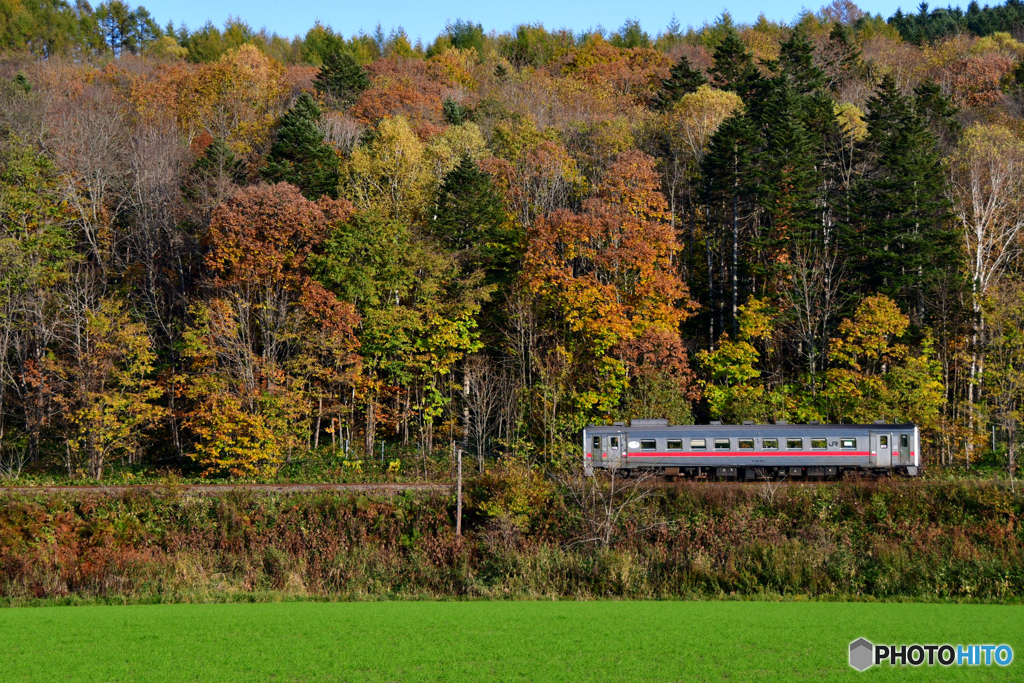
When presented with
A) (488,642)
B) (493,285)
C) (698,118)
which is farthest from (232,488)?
(698,118)

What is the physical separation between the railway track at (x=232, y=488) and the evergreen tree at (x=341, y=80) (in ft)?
152

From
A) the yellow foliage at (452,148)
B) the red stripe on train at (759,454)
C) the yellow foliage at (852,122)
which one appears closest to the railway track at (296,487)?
the red stripe on train at (759,454)

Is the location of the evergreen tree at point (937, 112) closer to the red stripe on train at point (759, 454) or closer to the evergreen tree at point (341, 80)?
the red stripe on train at point (759, 454)

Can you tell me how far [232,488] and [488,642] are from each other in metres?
18.2

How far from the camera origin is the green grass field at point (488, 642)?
10.9m

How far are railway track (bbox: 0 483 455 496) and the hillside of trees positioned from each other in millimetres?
4157

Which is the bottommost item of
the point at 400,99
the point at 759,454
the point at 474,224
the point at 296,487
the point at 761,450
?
the point at 296,487

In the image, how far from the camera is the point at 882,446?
32.2m

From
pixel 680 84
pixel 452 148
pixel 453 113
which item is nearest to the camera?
pixel 452 148

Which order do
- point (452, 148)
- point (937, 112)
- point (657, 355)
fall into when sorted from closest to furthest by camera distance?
1. point (657, 355)
2. point (452, 148)
3. point (937, 112)

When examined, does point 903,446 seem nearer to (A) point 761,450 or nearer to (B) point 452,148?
(A) point 761,450

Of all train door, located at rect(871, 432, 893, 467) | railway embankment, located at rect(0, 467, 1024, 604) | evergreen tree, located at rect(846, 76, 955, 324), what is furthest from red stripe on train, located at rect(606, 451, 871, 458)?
evergreen tree, located at rect(846, 76, 955, 324)

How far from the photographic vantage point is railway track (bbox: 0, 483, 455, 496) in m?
27.2

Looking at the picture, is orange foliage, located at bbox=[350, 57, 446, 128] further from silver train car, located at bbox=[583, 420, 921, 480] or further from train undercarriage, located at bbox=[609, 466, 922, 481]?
train undercarriage, located at bbox=[609, 466, 922, 481]
